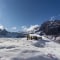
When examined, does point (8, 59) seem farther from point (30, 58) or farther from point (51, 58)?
point (51, 58)

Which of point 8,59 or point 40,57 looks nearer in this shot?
point 8,59

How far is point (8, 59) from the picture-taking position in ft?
17.4

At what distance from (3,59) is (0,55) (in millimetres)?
510

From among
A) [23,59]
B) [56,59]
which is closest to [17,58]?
[23,59]

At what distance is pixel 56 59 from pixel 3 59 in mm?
2291

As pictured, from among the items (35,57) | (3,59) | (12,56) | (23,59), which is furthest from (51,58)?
(3,59)

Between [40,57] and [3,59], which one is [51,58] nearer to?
[40,57]

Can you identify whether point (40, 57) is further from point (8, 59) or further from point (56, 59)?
point (8, 59)

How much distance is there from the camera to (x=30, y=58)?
5.59m

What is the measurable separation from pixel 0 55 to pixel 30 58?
4.32 feet

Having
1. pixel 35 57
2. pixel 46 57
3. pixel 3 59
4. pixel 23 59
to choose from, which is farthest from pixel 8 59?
pixel 46 57

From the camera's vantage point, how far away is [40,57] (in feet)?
19.0

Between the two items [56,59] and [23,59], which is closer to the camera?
[23,59]

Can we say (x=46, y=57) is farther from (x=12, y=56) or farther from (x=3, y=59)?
(x=3, y=59)
